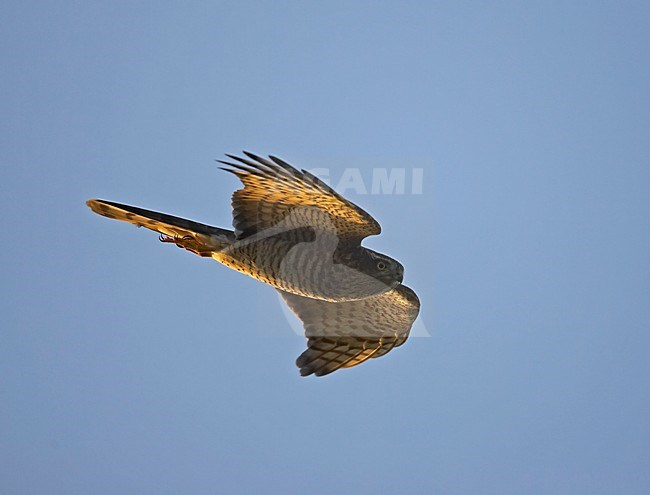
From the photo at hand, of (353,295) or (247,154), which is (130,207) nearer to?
(247,154)

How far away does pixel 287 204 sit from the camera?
492 inches

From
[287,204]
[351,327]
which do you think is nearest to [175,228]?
[287,204]

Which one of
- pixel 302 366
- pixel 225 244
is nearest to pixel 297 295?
pixel 302 366

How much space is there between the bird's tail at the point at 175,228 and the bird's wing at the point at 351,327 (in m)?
1.89

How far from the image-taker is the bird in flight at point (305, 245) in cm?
1223

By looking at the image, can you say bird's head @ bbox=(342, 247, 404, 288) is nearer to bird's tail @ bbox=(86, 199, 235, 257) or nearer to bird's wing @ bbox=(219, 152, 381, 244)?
bird's wing @ bbox=(219, 152, 381, 244)

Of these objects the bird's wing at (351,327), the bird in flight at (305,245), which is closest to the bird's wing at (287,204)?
the bird in flight at (305,245)

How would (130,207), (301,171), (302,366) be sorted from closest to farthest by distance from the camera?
(301,171)
(130,207)
(302,366)

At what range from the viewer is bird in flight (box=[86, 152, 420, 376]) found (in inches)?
481

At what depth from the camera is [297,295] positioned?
14.8 m

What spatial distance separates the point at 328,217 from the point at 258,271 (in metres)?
1.44

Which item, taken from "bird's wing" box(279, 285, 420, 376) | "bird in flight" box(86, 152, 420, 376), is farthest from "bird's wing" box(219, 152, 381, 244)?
"bird's wing" box(279, 285, 420, 376)

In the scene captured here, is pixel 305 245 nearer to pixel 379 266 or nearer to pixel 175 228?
pixel 379 266

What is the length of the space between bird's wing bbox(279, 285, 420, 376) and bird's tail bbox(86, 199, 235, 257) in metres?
1.89
